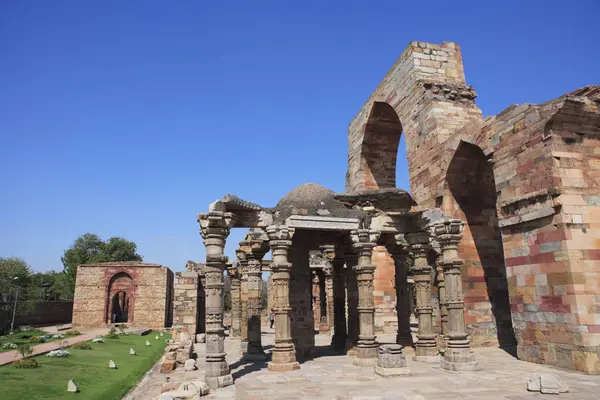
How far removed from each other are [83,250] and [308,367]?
177 feet

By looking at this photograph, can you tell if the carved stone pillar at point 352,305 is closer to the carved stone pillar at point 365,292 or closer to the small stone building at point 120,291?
the carved stone pillar at point 365,292

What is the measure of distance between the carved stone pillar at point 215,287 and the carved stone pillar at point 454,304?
197 inches

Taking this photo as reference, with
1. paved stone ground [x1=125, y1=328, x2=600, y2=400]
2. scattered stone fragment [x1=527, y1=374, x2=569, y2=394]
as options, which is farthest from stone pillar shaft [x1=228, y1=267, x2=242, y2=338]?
scattered stone fragment [x1=527, y1=374, x2=569, y2=394]

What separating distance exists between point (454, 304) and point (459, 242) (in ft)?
6.33

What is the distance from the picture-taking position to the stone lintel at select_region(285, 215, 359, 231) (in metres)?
10.5

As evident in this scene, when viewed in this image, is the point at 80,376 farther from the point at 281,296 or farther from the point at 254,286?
the point at 254,286

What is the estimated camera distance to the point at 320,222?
1069cm

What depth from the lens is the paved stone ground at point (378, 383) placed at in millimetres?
7055

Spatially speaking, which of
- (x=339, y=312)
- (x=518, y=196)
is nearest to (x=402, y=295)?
(x=339, y=312)

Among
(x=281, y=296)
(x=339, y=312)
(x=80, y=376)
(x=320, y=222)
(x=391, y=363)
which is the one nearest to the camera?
(x=391, y=363)

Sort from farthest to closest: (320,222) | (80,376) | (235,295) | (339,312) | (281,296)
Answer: (235,295), (339,312), (320,222), (281,296), (80,376)

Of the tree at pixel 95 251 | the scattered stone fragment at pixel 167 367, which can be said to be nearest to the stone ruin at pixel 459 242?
the scattered stone fragment at pixel 167 367

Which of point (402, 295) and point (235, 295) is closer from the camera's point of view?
point (402, 295)

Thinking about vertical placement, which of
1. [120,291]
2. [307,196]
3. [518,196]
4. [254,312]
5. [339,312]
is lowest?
[339,312]
